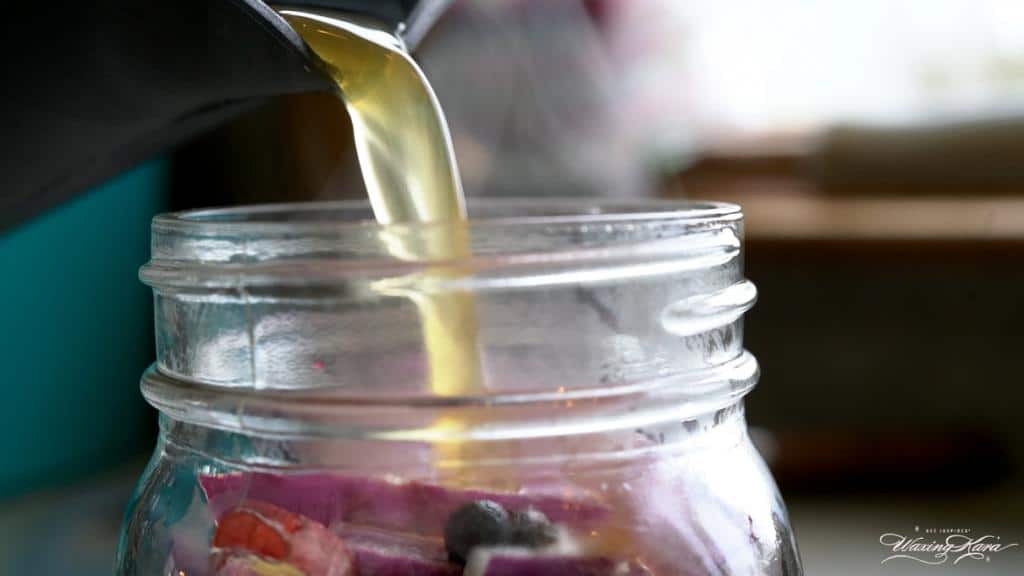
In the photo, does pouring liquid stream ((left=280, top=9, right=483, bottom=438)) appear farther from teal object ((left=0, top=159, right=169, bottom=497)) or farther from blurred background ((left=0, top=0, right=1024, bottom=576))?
teal object ((left=0, top=159, right=169, bottom=497))

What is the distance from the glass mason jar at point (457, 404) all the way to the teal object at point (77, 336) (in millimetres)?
696

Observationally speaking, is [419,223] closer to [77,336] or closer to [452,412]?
[452,412]

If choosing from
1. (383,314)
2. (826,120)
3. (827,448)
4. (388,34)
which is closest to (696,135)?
(826,120)

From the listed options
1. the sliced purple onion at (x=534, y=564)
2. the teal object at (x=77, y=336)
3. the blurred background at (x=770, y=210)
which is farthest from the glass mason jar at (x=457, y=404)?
the teal object at (x=77, y=336)

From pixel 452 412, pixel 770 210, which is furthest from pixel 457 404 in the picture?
pixel 770 210

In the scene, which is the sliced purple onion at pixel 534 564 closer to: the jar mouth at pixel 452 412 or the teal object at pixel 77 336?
the jar mouth at pixel 452 412

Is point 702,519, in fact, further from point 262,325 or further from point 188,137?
point 188,137

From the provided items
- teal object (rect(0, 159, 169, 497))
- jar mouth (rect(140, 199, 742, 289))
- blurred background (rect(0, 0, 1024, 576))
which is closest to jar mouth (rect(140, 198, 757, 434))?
jar mouth (rect(140, 199, 742, 289))

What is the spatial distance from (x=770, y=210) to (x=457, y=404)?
2.73 feet

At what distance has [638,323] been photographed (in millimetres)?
331

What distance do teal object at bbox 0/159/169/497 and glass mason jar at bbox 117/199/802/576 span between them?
70 centimetres

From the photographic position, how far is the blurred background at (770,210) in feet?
3.25

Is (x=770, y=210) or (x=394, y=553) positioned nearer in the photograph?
(x=394, y=553)

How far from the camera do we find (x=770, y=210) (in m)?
1.08
